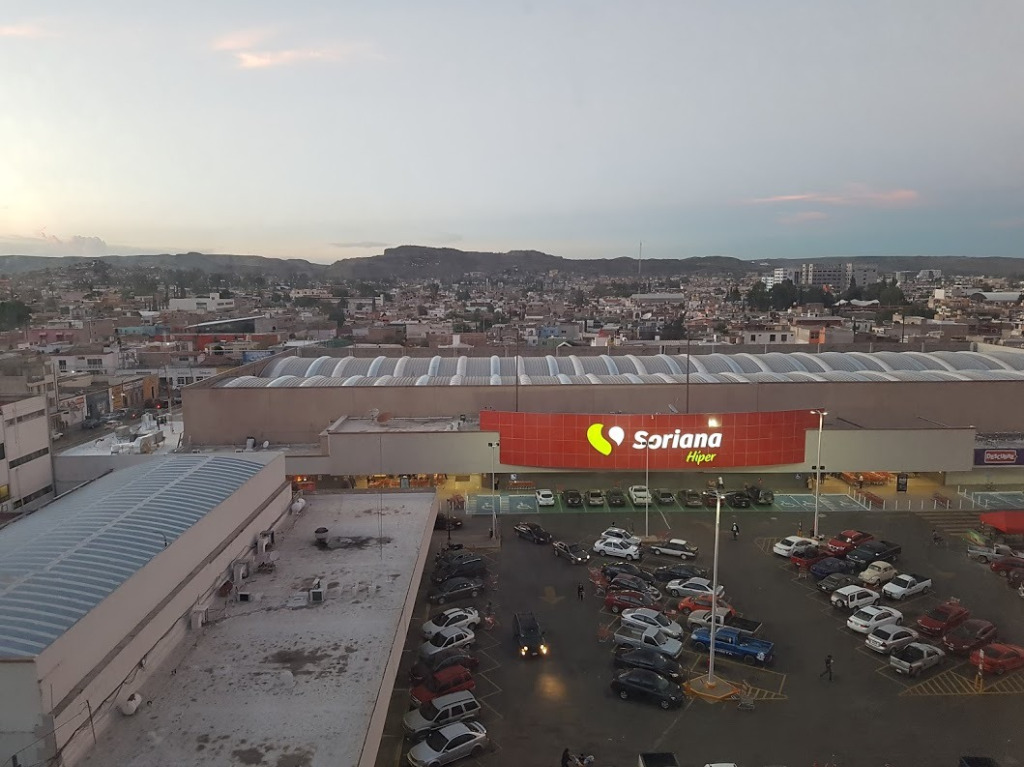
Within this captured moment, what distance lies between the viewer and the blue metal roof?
345 inches

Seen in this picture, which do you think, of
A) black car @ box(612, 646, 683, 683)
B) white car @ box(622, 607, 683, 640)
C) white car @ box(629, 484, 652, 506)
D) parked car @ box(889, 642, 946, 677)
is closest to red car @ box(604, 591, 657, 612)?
white car @ box(622, 607, 683, 640)

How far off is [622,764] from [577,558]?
8446 mm

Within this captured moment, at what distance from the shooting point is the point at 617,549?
19.3 m

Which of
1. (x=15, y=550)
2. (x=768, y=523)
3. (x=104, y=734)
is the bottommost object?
(x=768, y=523)

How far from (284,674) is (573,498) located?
50.2 feet

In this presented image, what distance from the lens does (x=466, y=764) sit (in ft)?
35.0

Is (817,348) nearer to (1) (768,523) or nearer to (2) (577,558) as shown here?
(1) (768,523)

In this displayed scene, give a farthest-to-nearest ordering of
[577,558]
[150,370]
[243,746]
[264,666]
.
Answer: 1. [150,370]
2. [577,558]
3. [264,666]
4. [243,746]

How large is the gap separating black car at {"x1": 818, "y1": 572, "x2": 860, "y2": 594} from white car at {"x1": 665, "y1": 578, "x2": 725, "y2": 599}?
8.25ft

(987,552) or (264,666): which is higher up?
(264,666)

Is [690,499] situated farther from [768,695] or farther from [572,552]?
[768,695]

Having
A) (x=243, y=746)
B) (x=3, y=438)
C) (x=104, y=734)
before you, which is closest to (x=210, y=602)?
(x=104, y=734)

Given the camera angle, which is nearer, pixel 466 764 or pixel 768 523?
pixel 466 764

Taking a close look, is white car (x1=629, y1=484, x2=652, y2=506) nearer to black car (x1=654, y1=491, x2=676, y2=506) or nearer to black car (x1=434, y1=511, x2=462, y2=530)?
black car (x1=654, y1=491, x2=676, y2=506)
